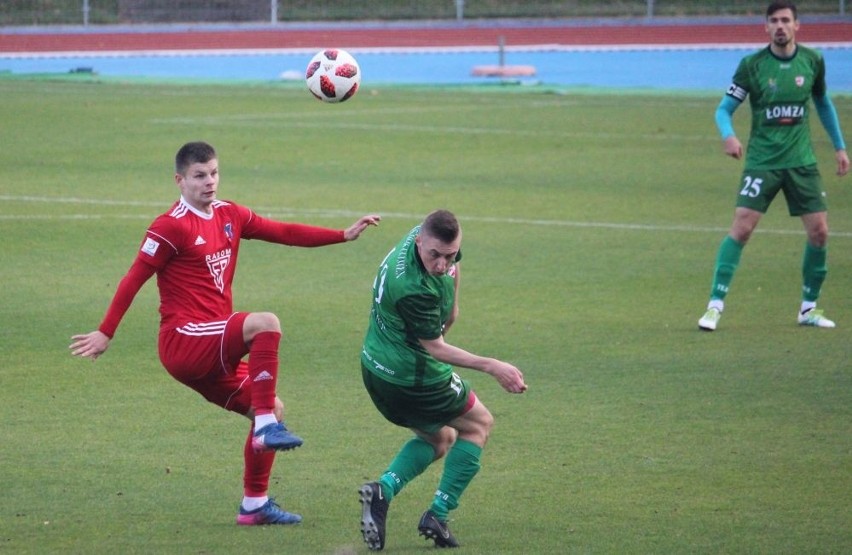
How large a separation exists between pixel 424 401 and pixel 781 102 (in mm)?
5874

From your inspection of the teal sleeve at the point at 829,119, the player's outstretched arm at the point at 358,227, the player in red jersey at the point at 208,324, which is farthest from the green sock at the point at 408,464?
the teal sleeve at the point at 829,119

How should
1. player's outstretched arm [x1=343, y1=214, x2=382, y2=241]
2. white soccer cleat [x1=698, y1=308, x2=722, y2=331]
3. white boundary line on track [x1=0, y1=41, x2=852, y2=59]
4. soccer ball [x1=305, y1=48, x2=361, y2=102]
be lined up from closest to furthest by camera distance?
1. player's outstretched arm [x1=343, y1=214, x2=382, y2=241]
2. soccer ball [x1=305, y1=48, x2=361, y2=102]
3. white soccer cleat [x1=698, y1=308, x2=722, y2=331]
4. white boundary line on track [x1=0, y1=41, x2=852, y2=59]

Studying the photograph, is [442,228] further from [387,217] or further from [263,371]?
[387,217]

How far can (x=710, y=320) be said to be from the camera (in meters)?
10.9

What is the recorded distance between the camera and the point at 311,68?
950 centimetres

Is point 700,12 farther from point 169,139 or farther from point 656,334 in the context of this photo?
point 656,334

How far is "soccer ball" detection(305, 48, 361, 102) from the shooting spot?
30.8ft

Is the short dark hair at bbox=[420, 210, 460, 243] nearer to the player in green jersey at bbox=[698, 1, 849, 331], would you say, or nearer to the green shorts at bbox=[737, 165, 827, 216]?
the player in green jersey at bbox=[698, 1, 849, 331]

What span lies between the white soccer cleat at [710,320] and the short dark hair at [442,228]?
5.37 meters

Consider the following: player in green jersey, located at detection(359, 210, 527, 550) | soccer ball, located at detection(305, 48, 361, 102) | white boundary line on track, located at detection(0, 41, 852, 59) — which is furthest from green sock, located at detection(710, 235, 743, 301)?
white boundary line on track, located at detection(0, 41, 852, 59)

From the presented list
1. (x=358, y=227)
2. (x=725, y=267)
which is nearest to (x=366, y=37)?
(x=725, y=267)

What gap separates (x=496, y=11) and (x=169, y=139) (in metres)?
24.0

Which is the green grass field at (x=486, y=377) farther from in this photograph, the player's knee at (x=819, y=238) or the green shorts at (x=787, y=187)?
the green shorts at (x=787, y=187)

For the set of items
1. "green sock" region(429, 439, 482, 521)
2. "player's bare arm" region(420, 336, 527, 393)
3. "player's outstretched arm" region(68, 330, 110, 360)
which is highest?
"player's bare arm" region(420, 336, 527, 393)
